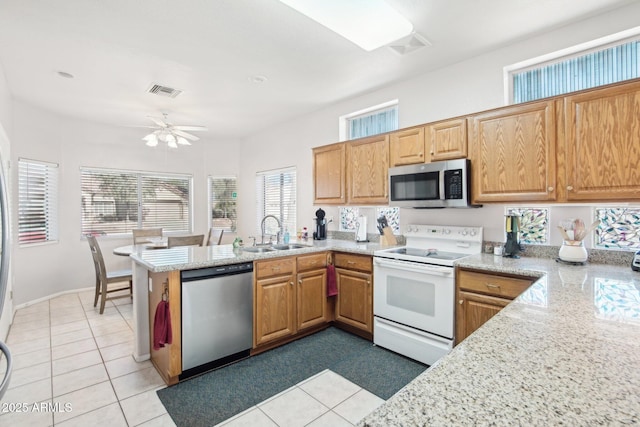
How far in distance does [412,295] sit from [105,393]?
2.43 metres

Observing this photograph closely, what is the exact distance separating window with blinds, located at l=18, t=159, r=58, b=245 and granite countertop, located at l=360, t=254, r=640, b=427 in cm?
533

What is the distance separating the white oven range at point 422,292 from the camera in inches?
96.3

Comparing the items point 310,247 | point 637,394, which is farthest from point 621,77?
point 310,247

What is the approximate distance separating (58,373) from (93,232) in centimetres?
310

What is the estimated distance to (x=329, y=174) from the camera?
12.4 feet

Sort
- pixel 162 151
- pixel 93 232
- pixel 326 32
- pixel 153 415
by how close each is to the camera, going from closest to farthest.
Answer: pixel 153 415, pixel 326 32, pixel 93 232, pixel 162 151

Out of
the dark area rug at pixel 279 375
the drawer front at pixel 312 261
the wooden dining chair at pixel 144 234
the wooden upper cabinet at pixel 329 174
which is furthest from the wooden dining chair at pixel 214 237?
the dark area rug at pixel 279 375

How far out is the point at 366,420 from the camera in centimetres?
62

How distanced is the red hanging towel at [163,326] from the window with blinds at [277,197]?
2.59 m

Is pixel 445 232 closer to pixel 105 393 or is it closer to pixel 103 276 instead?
pixel 105 393

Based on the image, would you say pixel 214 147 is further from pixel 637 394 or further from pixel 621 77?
pixel 637 394

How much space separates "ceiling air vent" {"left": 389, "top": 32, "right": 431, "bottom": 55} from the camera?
2.53 m

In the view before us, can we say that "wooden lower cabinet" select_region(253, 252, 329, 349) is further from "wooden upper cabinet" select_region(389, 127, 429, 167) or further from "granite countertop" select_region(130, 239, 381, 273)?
"wooden upper cabinet" select_region(389, 127, 429, 167)

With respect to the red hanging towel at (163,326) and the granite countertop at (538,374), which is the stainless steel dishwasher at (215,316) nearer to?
the red hanging towel at (163,326)
